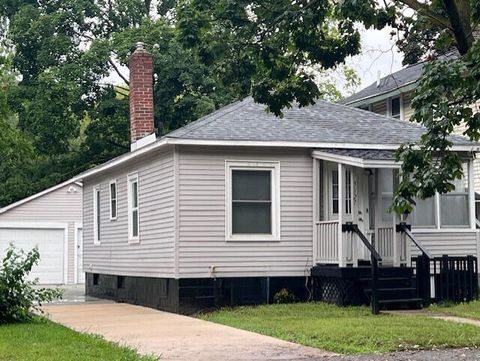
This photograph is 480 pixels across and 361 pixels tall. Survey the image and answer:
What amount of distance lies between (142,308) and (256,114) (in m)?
4.84

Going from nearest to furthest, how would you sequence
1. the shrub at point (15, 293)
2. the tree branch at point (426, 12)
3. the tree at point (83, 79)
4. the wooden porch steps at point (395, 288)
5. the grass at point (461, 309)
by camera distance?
the tree branch at point (426, 12) < the shrub at point (15, 293) < the grass at point (461, 309) < the wooden porch steps at point (395, 288) < the tree at point (83, 79)

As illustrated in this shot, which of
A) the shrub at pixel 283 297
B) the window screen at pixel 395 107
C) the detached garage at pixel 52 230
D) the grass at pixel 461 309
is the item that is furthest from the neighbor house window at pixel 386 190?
the detached garage at pixel 52 230

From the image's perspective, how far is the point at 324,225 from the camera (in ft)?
56.2

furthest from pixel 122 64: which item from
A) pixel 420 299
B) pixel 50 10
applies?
pixel 420 299

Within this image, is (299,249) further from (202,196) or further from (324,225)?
(202,196)

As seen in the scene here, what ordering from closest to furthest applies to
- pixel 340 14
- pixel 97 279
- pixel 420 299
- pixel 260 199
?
pixel 340 14
pixel 420 299
pixel 260 199
pixel 97 279

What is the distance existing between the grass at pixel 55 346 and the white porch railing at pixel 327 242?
19.1 feet

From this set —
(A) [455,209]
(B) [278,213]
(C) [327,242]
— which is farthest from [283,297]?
(A) [455,209]

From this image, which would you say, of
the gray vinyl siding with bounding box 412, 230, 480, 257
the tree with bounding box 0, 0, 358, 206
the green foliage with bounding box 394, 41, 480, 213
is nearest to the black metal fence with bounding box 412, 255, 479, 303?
the gray vinyl siding with bounding box 412, 230, 480, 257

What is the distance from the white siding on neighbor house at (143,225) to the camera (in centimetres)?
1728

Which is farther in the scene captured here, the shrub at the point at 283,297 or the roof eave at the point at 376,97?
the roof eave at the point at 376,97

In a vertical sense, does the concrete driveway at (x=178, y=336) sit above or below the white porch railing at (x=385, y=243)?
below

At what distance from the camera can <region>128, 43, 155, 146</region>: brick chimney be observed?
2103 centimetres

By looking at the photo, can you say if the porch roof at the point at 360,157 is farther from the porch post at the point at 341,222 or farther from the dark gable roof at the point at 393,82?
the dark gable roof at the point at 393,82
